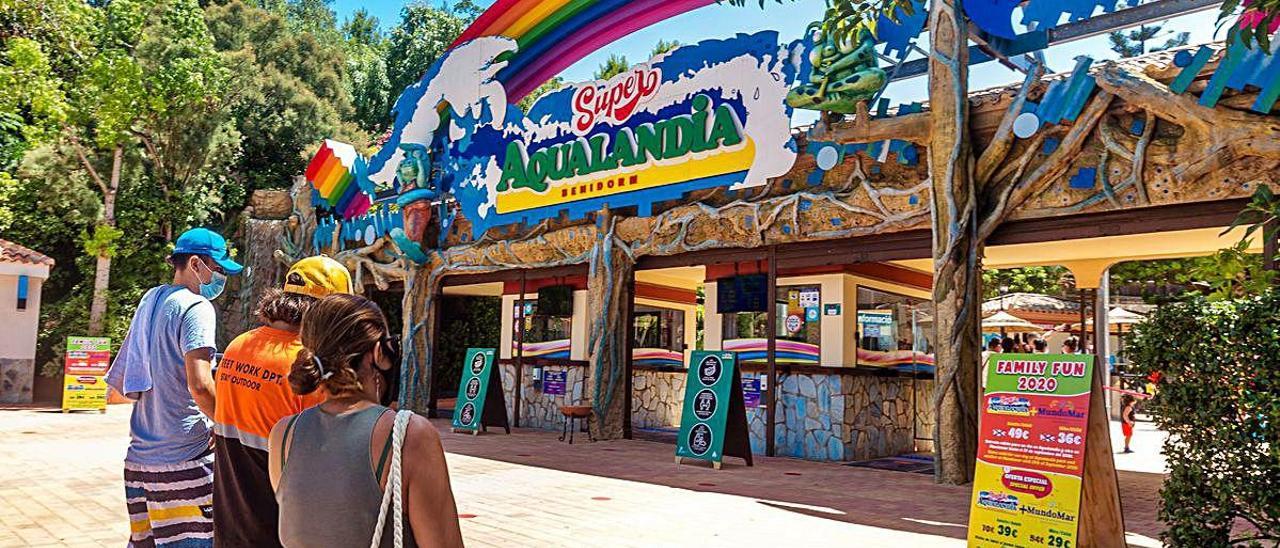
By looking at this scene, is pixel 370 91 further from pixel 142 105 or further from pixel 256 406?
pixel 256 406

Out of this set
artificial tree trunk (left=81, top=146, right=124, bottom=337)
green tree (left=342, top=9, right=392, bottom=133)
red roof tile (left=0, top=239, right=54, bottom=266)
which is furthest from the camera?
green tree (left=342, top=9, right=392, bottom=133)

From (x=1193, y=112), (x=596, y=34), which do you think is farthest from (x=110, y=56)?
(x=1193, y=112)

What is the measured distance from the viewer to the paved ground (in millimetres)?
5949

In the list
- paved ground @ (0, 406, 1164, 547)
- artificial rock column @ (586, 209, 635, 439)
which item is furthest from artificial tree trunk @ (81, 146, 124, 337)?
artificial rock column @ (586, 209, 635, 439)

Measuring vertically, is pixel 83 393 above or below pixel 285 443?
below

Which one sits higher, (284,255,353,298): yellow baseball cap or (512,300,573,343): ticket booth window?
(512,300,573,343): ticket booth window

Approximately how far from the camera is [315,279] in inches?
104

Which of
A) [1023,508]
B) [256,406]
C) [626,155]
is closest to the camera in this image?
[256,406]

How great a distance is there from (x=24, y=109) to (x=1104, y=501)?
84.9ft

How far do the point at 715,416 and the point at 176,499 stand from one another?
23.0 ft

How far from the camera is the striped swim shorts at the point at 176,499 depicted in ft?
10.1

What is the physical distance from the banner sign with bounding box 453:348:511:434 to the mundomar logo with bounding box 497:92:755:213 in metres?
2.33

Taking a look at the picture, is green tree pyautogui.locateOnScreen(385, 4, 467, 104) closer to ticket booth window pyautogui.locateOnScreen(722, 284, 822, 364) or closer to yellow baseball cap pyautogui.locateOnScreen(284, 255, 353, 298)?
ticket booth window pyautogui.locateOnScreen(722, 284, 822, 364)

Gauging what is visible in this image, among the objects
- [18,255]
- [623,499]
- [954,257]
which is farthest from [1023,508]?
[18,255]
